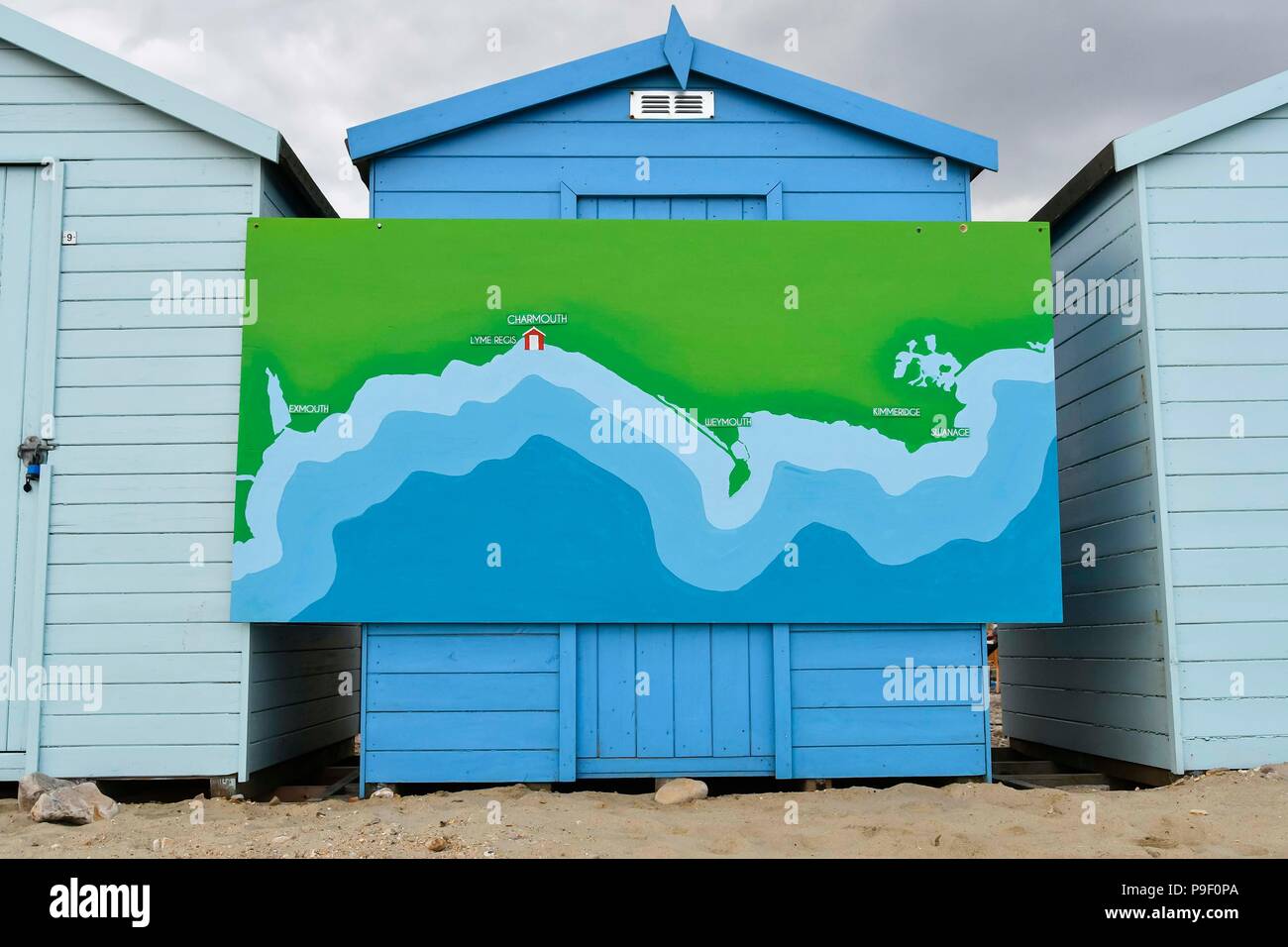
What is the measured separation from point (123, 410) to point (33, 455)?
1.62 ft

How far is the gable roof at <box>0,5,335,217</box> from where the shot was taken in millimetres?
5922

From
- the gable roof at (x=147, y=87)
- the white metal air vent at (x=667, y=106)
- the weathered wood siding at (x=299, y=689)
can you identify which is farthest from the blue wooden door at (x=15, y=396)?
the white metal air vent at (x=667, y=106)

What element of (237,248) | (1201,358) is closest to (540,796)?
(237,248)

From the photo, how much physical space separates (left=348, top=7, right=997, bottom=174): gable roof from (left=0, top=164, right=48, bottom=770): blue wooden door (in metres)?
1.77

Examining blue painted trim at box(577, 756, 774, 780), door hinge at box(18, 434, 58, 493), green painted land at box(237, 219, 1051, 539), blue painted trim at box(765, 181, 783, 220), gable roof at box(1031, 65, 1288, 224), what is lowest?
blue painted trim at box(577, 756, 774, 780)

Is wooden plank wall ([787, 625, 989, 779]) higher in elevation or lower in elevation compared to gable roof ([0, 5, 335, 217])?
lower

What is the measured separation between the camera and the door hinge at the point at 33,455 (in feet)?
19.0

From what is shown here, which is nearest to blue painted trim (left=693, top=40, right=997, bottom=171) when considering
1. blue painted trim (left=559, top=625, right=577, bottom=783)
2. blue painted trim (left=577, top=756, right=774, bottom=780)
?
blue painted trim (left=559, top=625, right=577, bottom=783)

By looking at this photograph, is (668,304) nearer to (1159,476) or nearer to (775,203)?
(775,203)

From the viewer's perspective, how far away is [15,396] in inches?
231

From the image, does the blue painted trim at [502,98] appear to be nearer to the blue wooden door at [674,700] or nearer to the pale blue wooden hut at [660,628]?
the pale blue wooden hut at [660,628]

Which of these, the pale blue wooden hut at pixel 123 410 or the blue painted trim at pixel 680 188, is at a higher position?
the blue painted trim at pixel 680 188

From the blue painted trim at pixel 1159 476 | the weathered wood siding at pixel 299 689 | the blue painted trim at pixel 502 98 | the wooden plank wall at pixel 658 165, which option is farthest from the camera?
the wooden plank wall at pixel 658 165

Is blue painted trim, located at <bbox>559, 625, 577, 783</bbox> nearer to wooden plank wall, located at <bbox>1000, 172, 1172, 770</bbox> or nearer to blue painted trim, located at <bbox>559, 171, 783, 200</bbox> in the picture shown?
blue painted trim, located at <bbox>559, 171, 783, 200</bbox>
